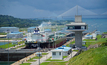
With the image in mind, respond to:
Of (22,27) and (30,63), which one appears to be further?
(22,27)

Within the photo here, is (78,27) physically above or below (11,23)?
below

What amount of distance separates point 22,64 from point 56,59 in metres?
5.99

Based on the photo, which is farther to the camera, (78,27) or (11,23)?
(11,23)

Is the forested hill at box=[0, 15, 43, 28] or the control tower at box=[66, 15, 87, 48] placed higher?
the forested hill at box=[0, 15, 43, 28]

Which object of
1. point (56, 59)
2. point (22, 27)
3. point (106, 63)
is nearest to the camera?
point (106, 63)

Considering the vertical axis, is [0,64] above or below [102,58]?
below

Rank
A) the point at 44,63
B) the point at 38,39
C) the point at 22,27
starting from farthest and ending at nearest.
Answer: the point at 22,27, the point at 38,39, the point at 44,63

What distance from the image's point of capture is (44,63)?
103 feet

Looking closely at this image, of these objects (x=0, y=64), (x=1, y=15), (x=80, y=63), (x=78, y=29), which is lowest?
(x=0, y=64)

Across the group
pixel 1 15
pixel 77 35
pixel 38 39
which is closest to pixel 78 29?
pixel 77 35

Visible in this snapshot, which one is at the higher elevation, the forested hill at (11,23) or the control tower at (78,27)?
the forested hill at (11,23)

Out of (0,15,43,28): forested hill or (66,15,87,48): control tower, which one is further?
(0,15,43,28): forested hill

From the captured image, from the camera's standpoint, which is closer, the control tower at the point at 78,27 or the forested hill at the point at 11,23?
the control tower at the point at 78,27

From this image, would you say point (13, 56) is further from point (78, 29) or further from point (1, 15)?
point (1, 15)
